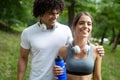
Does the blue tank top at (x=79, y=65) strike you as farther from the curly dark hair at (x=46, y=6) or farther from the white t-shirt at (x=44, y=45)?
the curly dark hair at (x=46, y=6)

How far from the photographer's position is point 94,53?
10.6 feet

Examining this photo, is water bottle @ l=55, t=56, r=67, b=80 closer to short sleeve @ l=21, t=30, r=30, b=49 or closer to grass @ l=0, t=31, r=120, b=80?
short sleeve @ l=21, t=30, r=30, b=49

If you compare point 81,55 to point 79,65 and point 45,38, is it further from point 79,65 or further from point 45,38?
point 45,38

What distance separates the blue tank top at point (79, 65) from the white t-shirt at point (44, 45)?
0.20 meters

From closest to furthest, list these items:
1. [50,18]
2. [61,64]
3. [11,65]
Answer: [61,64] < [50,18] < [11,65]

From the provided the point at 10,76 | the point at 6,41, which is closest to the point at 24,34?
Answer: the point at 10,76

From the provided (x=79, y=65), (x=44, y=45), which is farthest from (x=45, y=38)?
(x=79, y=65)

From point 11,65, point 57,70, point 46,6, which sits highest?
point 46,6

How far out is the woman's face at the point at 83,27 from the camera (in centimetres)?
317

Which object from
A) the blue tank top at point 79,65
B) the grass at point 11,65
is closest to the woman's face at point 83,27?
the blue tank top at point 79,65

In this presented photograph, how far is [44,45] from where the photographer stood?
10.8ft

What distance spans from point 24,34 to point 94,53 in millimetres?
789

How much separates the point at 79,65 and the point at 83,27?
40cm

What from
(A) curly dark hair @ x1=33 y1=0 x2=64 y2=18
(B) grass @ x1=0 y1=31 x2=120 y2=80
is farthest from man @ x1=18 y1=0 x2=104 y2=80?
(B) grass @ x1=0 y1=31 x2=120 y2=80
